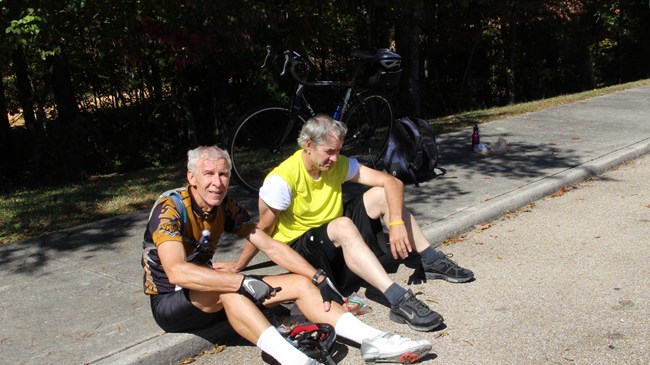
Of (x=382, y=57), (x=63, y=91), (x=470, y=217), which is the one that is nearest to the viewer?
(x=470, y=217)

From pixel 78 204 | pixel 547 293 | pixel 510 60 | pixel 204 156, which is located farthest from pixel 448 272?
pixel 510 60

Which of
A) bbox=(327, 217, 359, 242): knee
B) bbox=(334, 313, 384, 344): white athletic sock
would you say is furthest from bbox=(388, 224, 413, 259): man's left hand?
bbox=(334, 313, 384, 344): white athletic sock

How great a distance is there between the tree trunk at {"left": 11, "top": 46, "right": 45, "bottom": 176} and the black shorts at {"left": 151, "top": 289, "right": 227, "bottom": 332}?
9.53 metres

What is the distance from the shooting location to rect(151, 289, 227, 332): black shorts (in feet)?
13.0

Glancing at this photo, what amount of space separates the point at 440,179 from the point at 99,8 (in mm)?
5525

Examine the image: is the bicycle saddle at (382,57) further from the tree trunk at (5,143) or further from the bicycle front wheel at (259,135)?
the tree trunk at (5,143)

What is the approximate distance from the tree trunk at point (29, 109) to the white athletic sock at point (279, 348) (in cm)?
1009

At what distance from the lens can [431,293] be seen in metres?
4.89

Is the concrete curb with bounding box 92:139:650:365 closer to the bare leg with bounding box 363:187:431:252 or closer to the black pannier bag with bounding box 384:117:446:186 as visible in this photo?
the bare leg with bounding box 363:187:431:252

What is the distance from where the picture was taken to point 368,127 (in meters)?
7.86

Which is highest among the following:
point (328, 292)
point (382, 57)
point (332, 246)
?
point (382, 57)

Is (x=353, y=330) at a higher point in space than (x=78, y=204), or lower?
lower

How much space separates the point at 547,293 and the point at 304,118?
328cm

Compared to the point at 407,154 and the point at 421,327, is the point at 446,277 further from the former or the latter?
the point at 407,154
